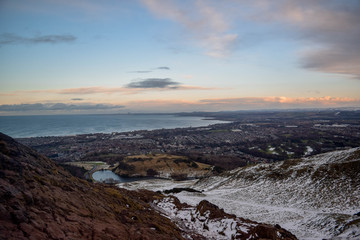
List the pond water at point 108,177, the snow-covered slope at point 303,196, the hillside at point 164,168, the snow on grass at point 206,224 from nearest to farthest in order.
A: the snow on grass at point 206,224
the snow-covered slope at point 303,196
the pond water at point 108,177
the hillside at point 164,168

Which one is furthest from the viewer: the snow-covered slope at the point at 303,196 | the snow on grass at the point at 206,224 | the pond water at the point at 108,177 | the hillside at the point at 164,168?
the hillside at the point at 164,168

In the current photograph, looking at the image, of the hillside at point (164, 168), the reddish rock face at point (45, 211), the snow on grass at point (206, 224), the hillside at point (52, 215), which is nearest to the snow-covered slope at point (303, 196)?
the snow on grass at point (206, 224)

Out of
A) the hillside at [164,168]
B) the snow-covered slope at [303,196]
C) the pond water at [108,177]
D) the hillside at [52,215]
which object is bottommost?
the pond water at [108,177]

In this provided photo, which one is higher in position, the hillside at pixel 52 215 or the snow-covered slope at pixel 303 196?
the hillside at pixel 52 215

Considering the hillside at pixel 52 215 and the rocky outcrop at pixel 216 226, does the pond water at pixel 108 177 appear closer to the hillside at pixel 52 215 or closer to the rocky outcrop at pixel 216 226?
the rocky outcrop at pixel 216 226

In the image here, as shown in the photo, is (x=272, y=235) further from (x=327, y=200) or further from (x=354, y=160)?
(x=354, y=160)

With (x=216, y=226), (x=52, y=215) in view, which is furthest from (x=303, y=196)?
(x=52, y=215)

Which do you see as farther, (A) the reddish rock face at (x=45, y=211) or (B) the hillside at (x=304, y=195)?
(B) the hillside at (x=304, y=195)

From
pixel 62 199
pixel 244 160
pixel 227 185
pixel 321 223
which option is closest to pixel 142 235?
pixel 62 199

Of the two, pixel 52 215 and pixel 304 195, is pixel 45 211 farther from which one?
pixel 304 195
